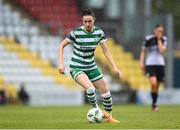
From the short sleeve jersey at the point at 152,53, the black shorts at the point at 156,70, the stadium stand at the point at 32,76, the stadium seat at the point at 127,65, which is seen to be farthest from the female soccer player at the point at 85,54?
the stadium seat at the point at 127,65

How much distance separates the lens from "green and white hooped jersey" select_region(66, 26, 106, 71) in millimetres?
15039

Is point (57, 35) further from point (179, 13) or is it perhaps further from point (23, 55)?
point (179, 13)

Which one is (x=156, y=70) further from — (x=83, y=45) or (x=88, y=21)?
(x=88, y=21)

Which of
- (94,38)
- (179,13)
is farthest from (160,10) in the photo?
(94,38)

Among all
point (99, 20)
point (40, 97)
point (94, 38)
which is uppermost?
point (94, 38)

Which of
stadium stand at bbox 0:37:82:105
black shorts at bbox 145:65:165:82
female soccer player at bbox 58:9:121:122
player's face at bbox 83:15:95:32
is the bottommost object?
stadium stand at bbox 0:37:82:105

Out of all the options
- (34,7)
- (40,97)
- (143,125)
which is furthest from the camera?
(34,7)

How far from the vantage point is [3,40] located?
3291 centimetres

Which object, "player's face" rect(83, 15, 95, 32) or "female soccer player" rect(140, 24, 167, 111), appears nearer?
"player's face" rect(83, 15, 95, 32)

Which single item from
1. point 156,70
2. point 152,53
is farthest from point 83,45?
point 156,70

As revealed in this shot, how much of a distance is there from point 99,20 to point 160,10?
14.5 ft

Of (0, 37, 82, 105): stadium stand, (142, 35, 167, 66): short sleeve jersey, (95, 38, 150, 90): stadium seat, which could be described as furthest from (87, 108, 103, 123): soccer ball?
(95, 38, 150, 90): stadium seat

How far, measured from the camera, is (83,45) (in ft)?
49.3

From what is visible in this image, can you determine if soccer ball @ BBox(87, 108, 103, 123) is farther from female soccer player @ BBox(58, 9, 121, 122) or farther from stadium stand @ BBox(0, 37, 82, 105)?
stadium stand @ BBox(0, 37, 82, 105)
